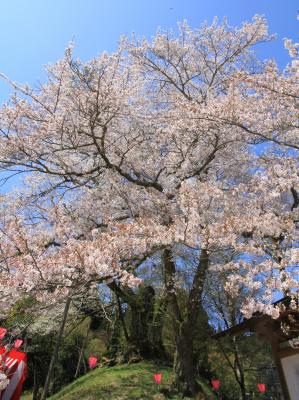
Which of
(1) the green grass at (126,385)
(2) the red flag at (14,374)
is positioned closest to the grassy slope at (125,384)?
(1) the green grass at (126,385)

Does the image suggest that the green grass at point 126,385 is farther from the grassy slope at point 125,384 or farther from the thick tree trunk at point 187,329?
the thick tree trunk at point 187,329

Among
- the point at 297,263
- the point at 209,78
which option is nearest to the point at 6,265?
the point at 297,263

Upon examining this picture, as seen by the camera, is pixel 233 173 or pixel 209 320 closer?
pixel 233 173

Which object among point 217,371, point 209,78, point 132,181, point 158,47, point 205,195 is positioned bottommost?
point 217,371

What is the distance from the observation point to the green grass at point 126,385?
1029cm

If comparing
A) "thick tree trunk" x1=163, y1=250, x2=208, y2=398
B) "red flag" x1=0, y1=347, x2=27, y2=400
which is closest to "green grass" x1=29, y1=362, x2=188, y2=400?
"thick tree trunk" x1=163, y1=250, x2=208, y2=398

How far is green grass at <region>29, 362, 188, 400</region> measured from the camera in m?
10.3

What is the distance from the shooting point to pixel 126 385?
11023mm

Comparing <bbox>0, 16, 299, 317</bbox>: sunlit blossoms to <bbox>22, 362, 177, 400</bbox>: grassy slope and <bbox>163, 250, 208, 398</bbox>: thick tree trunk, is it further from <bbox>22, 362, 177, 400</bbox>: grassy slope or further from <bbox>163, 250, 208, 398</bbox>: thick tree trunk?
<bbox>22, 362, 177, 400</bbox>: grassy slope

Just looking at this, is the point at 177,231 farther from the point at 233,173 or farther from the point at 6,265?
the point at 233,173

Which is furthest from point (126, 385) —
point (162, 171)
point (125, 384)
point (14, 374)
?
point (162, 171)

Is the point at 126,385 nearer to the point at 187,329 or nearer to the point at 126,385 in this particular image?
the point at 126,385

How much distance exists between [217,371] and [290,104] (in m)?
11.2

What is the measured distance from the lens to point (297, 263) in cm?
564
